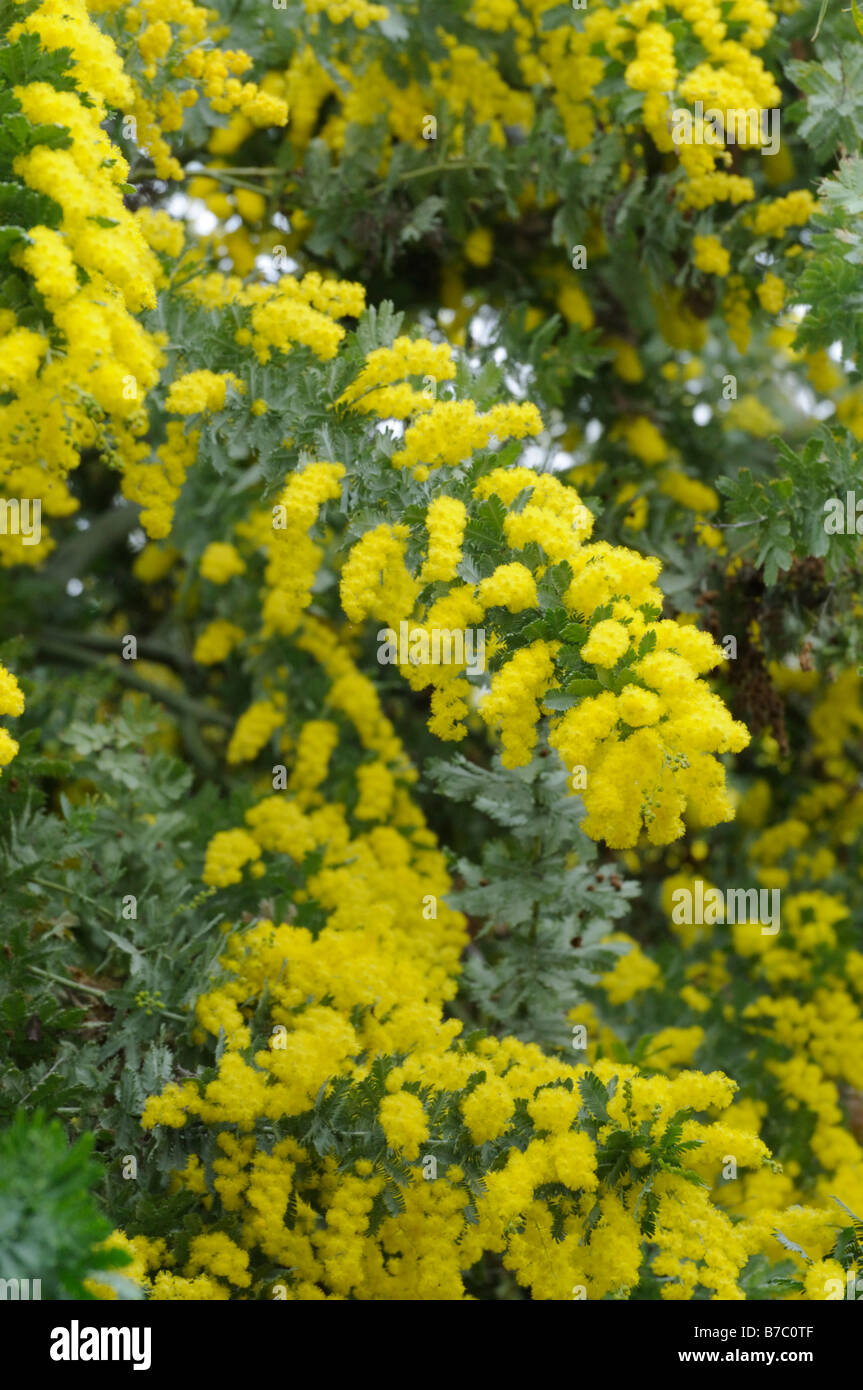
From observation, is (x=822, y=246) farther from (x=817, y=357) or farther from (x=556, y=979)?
(x=556, y=979)

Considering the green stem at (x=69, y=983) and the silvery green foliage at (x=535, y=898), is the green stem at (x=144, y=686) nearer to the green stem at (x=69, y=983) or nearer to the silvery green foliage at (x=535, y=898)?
the silvery green foliage at (x=535, y=898)

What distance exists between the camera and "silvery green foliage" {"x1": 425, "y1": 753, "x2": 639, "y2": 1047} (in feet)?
14.6

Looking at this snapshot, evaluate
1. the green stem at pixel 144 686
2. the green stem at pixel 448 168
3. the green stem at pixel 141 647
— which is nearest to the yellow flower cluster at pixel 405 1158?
the green stem at pixel 144 686

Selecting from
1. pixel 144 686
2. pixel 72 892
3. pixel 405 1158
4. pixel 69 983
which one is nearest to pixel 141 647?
pixel 144 686

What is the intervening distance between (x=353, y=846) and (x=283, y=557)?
1.66 meters

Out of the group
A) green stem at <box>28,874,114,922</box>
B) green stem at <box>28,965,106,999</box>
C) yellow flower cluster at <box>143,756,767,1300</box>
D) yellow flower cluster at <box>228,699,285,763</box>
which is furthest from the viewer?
yellow flower cluster at <box>228,699,285,763</box>

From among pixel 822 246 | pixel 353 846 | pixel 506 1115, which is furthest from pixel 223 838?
pixel 822 246

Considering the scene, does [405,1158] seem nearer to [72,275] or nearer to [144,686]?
[72,275]

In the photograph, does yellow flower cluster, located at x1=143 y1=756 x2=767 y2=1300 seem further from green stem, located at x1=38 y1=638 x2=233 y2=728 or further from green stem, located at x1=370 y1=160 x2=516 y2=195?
green stem, located at x1=370 y1=160 x2=516 y2=195

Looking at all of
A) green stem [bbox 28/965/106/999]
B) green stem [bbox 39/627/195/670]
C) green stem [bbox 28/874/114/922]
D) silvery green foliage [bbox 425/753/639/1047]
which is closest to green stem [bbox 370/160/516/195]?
silvery green foliage [bbox 425/753/639/1047]

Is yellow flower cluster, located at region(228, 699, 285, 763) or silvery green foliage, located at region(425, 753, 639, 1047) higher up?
yellow flower cluster, located at region(228, 699, 285, 763)

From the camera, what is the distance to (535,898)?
4484 millimetres

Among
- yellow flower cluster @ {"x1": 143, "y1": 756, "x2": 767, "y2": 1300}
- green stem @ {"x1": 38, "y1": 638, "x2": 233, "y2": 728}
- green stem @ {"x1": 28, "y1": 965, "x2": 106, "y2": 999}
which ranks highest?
green stem @ {"x1": 38, "y1": 638, "x2": 233, "y2": 728}

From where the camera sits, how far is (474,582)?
3334 mm
